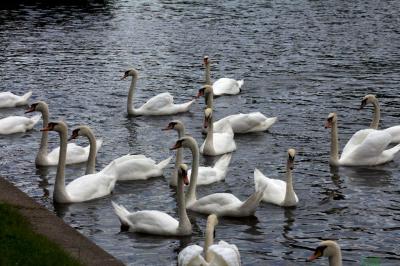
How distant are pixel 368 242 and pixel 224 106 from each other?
11.4 meters

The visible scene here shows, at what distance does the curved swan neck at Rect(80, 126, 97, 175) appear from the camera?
17.1 m

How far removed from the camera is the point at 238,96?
25797 mm

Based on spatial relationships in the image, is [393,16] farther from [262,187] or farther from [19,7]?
[262,187]

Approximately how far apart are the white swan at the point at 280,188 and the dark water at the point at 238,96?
17 centimetres

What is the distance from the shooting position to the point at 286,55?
31.6 metres

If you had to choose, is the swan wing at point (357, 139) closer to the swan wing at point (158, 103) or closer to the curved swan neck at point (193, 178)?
the curved swan neck at point (193, 178)

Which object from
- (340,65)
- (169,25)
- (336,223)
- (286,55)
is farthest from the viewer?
(169,25)

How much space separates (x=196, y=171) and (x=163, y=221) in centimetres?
200

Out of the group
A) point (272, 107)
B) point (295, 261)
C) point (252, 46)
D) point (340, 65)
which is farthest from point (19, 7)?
point (295, 261)

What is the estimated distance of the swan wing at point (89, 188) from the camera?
632 inches

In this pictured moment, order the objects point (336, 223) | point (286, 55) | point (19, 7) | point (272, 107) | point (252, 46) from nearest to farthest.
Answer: point (336, 223), point (272, 107), point (286, 55), point (252, 46), point (19, 7)

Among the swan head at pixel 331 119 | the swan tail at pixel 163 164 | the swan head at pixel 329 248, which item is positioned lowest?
the swan tail at pixel 163 164

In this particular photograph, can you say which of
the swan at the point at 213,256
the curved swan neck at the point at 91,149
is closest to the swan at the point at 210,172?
the curved swan neck at the point at 91,149

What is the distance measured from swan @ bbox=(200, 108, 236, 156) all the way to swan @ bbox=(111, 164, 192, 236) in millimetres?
4867
